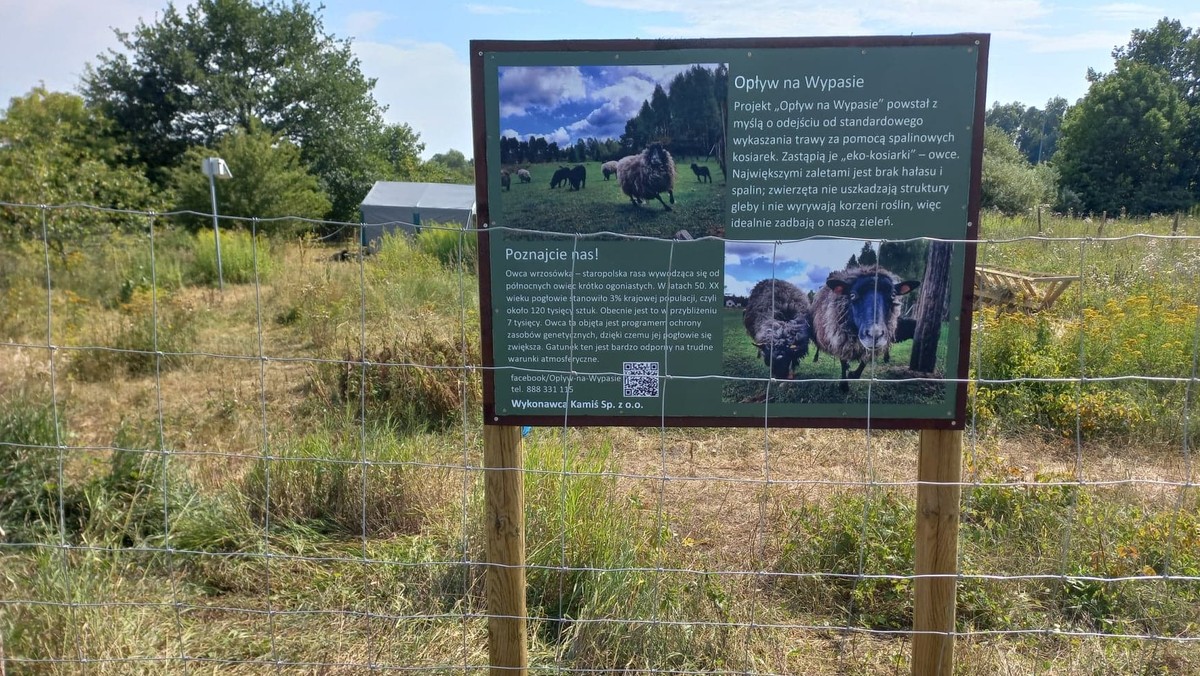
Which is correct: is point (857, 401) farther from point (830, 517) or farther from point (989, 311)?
point (989, 311)

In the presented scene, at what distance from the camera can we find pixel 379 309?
28.2 ft

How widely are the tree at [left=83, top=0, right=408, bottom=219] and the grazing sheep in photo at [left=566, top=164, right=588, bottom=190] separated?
3524 cm

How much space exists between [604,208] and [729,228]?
1.23 ft

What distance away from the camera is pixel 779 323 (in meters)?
2.49

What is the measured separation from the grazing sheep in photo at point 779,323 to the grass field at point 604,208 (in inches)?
9.4

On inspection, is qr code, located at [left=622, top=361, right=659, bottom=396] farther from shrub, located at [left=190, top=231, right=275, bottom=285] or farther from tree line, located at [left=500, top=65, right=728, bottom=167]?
shrub, located at [left=190, top=231, right=275, bottom=285]

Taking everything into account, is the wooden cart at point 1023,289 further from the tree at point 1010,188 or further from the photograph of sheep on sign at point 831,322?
the tree at point 1010,188

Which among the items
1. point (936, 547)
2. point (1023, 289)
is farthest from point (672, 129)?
point (1023, 289)

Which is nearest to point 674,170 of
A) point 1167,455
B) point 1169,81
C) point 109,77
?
point 1167,455

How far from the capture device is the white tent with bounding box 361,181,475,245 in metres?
20.8

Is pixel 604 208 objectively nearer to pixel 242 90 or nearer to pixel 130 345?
pixel 130 345

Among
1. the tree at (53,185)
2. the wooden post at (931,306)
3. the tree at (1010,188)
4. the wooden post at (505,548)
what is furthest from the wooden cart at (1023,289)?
the tree at (1010,188)

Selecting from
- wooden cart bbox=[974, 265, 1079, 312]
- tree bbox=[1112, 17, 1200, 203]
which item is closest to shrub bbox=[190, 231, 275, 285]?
wooden cart bbox=[974, 265, 1079, 312]

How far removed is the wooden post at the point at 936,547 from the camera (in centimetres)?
258
